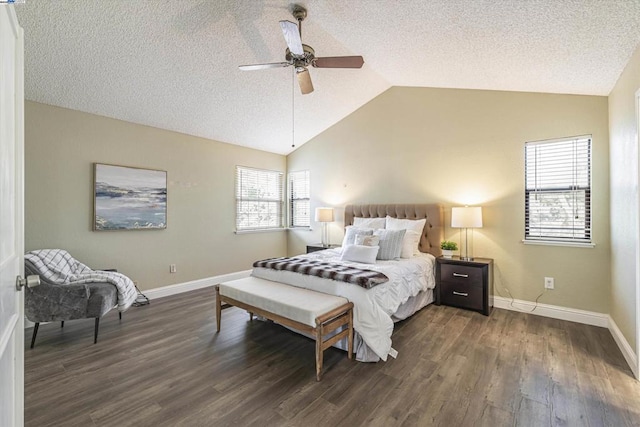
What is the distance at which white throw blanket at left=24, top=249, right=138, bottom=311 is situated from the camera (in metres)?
2.80

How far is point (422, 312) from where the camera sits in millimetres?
3689

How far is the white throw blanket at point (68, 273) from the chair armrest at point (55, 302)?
97 millimetres

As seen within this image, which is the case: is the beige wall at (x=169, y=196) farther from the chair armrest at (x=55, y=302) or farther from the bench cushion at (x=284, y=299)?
the bench cushion at (x=284, y=299)

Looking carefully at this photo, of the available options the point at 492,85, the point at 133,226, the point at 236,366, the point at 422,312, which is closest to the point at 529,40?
the point at 492,85

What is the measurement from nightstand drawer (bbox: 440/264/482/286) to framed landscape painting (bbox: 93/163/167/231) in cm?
405

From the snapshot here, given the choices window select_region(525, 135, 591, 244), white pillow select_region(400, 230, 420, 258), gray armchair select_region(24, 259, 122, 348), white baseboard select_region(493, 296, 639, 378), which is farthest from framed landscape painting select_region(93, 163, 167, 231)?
window select_region(525, 135, 591, 244)

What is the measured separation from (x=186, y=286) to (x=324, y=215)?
8.31 ft

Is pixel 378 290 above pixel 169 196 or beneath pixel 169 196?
beneath

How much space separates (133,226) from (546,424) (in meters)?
4.71

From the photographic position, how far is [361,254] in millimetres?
3576

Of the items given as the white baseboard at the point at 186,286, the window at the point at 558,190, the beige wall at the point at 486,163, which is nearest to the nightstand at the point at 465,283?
the beige wall at the point at 486,163

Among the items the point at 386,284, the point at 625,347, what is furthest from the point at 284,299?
the point at 625,347

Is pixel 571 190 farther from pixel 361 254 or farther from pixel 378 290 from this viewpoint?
pixel 378 290

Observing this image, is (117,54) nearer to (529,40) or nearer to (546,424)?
(529,40)
